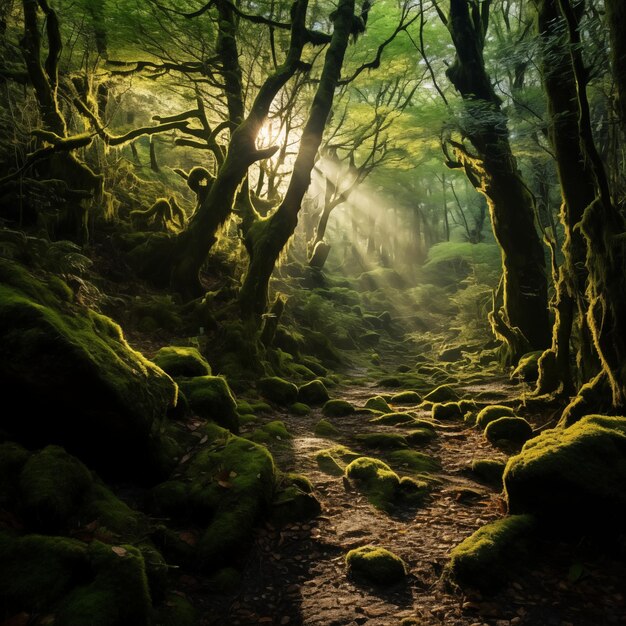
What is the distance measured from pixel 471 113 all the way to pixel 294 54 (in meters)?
4.93

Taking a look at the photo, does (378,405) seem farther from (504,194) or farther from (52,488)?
(504,194)

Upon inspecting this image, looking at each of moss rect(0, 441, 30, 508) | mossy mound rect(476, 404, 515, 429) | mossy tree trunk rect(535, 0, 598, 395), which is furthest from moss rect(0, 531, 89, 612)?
→ mossy tree trunk rect(535, 0, 598, 395)

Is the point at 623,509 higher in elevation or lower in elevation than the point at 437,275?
lower

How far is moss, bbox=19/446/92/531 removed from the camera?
296cm

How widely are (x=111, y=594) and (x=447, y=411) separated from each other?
6.98 metres

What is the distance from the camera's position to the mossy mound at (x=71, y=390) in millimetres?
3512

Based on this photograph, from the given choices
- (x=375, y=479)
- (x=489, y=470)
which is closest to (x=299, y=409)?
(x=375, y=479)

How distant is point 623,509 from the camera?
3.67m

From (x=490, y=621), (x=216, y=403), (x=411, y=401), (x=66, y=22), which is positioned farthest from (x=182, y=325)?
Answer: (x=66, y=22)

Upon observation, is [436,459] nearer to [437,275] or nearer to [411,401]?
[411,401]

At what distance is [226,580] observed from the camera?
11.0ft

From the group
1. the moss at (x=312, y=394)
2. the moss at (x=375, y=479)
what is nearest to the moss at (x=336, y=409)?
the moss at (x=312, y=394)

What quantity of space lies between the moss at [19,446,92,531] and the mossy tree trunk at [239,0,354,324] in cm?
700

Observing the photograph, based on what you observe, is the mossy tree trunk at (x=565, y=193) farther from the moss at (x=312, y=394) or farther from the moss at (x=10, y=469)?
the moss at (x=10, y=469)
